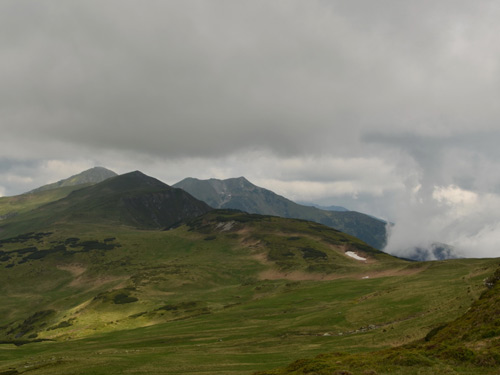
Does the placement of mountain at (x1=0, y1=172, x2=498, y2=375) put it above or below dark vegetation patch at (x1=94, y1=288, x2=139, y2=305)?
above

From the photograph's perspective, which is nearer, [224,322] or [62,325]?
[224,322]

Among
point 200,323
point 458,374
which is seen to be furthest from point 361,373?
point 200,323

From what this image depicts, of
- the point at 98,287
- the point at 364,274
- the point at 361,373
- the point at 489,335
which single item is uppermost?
the point at 489,335

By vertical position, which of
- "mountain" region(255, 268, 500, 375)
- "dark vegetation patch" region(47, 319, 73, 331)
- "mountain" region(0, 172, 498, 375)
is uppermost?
"mountain" region(255, 268, 500, 375)

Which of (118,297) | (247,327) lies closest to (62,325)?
(118,297)

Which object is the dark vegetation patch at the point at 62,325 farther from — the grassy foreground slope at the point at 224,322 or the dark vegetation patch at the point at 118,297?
the dark vegetation patch at the point at 118,297

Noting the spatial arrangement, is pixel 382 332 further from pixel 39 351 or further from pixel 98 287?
pixel 98 287

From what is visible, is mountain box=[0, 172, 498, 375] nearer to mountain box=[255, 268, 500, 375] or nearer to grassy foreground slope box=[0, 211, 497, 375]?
mountain box=[255, 268, 500, 375]

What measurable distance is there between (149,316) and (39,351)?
4817 centimetres

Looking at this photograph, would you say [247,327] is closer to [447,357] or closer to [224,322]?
[224,322]

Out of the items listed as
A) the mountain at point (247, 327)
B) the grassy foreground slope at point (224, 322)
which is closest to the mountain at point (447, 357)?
the mountain at point (247, 327)

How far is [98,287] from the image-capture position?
7712 inches

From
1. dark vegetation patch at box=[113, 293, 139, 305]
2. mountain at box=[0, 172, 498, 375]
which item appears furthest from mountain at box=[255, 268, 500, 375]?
dark vegetation patch at box=[113, 293, 139, 305]

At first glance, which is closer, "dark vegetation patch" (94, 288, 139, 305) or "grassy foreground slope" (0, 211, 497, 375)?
"grassy foreground slope" (0, 211, 497, 375)
